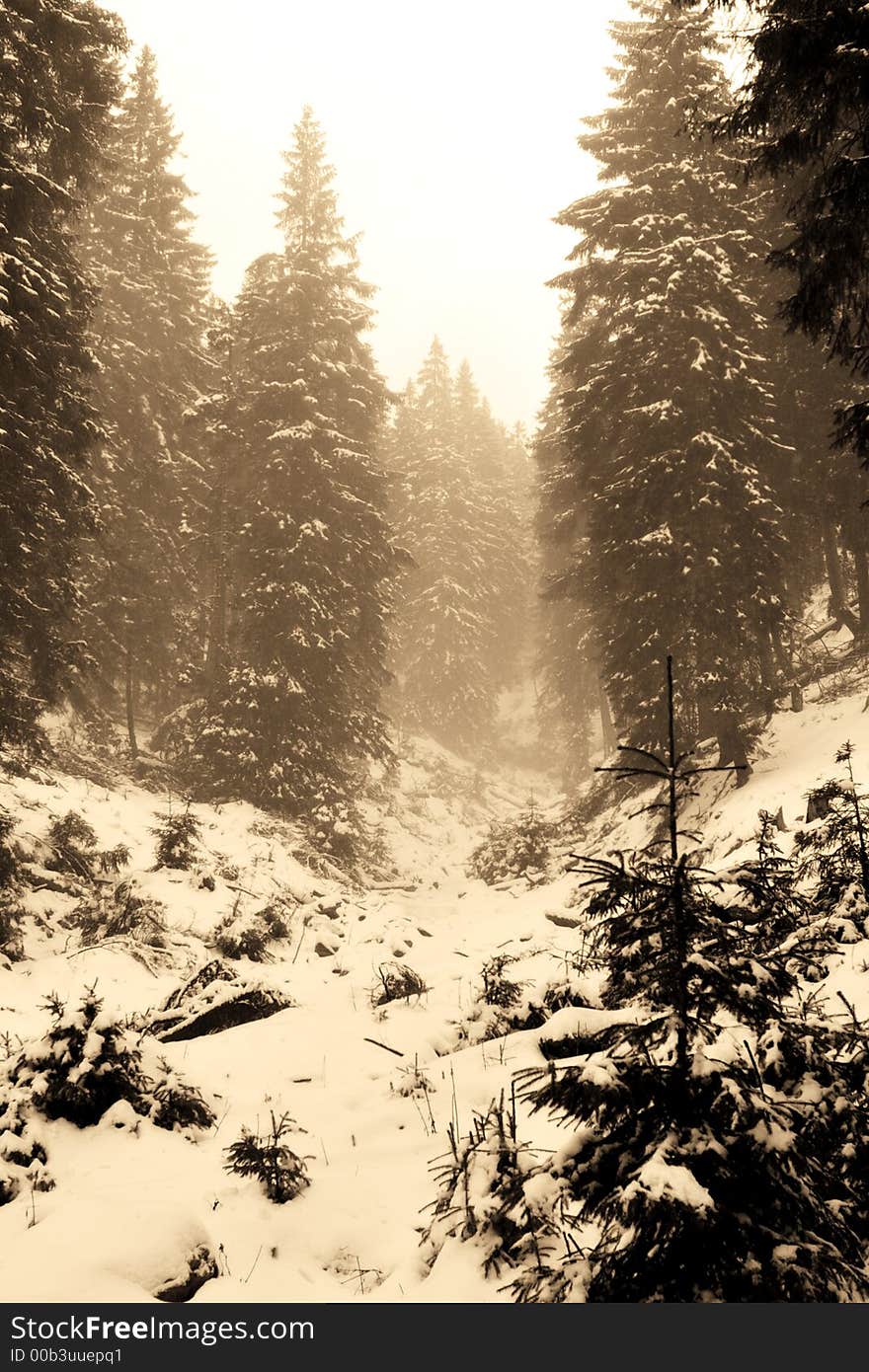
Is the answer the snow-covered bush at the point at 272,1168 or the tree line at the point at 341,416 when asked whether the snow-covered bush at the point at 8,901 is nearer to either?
the tree line at the point at 341,416

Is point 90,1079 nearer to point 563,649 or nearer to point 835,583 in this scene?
point 835,583

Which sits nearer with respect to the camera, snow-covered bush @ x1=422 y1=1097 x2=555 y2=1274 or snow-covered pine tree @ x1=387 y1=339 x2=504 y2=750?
snow-covered bush @ x1=422 y1=1097 x2=555 y2=1274

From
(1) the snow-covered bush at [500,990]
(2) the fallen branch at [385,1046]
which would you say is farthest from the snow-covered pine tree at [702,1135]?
(1) the snow-covered bush at [500,990]

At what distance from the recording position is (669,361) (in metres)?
15.1

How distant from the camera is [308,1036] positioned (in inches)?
333

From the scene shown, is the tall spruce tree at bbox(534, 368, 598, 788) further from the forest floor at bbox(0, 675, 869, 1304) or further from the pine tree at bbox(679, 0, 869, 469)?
the pine tree at bbox(679, 0, 869, 469)

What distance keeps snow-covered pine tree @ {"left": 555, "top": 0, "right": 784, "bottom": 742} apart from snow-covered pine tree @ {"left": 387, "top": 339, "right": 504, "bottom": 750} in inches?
877

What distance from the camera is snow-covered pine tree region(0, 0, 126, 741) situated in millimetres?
10602

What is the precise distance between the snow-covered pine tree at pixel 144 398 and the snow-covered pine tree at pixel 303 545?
6.24 feet

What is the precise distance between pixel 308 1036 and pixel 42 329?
10119 mm

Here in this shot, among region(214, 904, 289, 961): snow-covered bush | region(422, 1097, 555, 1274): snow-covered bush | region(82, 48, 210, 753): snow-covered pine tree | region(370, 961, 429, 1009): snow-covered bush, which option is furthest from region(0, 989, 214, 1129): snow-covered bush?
region(82, 48, 210, 753): snow-covered pine tree

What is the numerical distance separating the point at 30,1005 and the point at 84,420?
329 inches

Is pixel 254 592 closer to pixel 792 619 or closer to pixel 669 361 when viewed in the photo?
pixel 669 361

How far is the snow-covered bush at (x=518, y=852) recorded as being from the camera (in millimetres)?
19734
